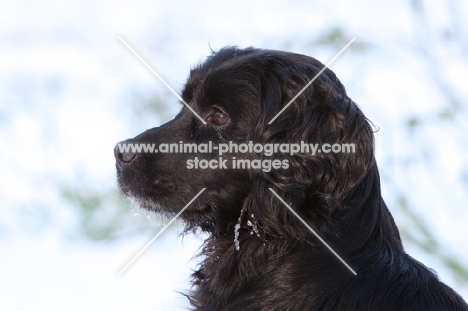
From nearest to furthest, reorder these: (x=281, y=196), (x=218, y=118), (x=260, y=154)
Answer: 1. (x=281, y=196)
2. (x=260, y=154)
3. (x=218, y=118)

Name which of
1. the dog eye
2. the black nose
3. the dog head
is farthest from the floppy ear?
the black nose

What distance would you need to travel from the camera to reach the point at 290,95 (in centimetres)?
506

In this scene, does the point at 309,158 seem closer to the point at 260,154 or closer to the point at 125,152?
the point at 260,154

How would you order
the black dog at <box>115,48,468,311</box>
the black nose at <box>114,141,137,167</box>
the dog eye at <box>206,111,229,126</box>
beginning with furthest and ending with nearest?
the black nose at <box>114,141,137,167</box>
the dog eye at <box>206,111,229,126</box>
the black dog at <box>115,48,468,311</box>

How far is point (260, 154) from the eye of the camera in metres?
4.99

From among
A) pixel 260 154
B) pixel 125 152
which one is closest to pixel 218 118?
pixel 260 154

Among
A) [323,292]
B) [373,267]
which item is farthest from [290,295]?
[373,267]

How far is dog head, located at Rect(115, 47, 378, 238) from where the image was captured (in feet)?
15.9

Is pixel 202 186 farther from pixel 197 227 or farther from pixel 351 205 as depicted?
pixel 351 205

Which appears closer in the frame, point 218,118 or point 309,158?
point 309,158

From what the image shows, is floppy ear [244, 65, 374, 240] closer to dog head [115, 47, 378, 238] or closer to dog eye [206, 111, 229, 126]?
dog head [115, 47, 378, 238]

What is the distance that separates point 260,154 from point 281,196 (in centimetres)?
29

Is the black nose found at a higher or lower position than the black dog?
higher

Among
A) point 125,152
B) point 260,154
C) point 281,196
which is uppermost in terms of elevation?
point 125,152
